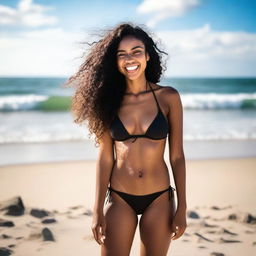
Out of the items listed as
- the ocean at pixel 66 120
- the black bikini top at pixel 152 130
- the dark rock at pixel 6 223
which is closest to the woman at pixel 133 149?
the black bikini top at pixel 152 130

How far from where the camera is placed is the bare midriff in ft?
9.10

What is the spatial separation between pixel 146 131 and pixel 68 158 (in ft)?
18.3

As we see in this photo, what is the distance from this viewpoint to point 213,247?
4223 mm

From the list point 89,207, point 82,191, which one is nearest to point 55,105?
point 82,191

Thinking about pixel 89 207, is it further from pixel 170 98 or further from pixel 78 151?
pixel 78 151

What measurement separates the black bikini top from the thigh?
435 mm

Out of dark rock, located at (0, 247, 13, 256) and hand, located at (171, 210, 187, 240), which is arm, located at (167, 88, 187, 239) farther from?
dark rock, located at (0, 247, 13, 256)

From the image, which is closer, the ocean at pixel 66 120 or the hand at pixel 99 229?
the hand at pixel 99 229

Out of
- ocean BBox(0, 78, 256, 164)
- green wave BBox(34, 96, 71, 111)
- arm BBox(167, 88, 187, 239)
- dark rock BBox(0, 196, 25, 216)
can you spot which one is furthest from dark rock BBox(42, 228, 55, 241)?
green wave BBox(34, 96, 71, 111)

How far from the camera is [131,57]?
2809mm

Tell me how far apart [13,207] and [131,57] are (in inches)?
124

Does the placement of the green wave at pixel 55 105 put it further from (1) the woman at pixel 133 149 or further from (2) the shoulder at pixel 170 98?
(2) the shoulder at pixel 170 98

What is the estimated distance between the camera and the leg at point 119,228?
8.92 feet

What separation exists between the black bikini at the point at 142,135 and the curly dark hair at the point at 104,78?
93 mm
